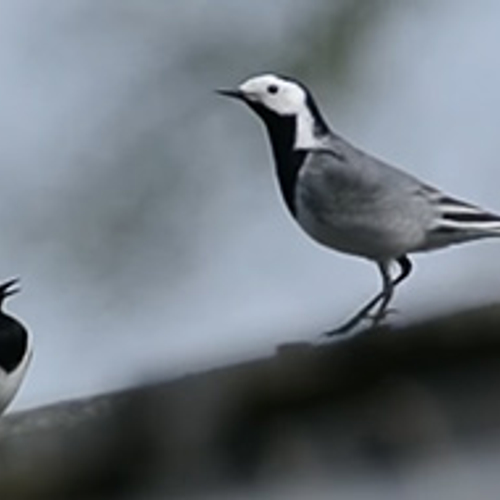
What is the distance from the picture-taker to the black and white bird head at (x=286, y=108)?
6801 mm

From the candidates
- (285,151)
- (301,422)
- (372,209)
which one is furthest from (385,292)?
(301,422)

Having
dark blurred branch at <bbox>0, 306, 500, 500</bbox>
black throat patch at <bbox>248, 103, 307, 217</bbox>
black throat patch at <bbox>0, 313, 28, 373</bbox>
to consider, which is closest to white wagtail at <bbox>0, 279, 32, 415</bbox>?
black throat patch at <bbox>0, 313, 28, 373</bbox>

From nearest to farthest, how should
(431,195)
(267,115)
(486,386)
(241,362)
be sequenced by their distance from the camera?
(486,386) < (241,362) < (431,195) < (267,115)

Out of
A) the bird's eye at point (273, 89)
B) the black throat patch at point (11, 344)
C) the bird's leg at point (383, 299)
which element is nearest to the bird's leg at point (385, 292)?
the bird's leg at point (383, 299)

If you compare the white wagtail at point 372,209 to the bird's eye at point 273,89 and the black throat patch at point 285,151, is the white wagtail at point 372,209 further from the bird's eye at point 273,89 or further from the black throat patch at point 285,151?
the bird's eye at point 273,89

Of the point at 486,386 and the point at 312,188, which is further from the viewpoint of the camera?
the point at 312,188

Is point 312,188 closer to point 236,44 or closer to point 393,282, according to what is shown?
point 393,282

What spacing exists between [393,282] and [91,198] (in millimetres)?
4056

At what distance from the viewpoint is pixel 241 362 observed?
4023mm

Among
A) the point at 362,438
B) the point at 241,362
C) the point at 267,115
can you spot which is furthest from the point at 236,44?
the point at 362,438

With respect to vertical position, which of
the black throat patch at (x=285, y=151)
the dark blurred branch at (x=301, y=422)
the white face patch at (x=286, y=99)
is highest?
the dark blurred branch at (x=301, y=422)

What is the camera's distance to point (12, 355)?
6395mm

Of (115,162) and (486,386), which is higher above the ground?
(486,386)

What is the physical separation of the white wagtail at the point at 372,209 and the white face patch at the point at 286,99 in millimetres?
84
